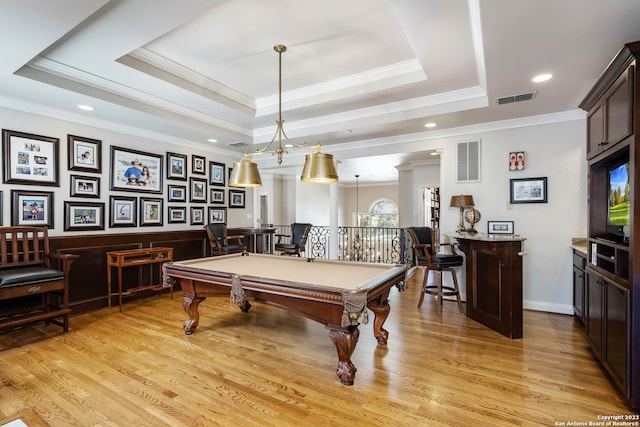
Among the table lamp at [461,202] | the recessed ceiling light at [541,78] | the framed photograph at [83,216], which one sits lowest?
the framed photograph at [83,216]

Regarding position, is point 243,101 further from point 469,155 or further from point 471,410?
point 471,410

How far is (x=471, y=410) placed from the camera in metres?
2.04

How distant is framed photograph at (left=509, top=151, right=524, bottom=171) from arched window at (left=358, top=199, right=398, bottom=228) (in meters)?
9.12

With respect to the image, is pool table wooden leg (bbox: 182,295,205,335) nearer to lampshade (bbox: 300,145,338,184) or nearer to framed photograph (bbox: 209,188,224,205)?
lampshade (bbox: 300,145,338,184)

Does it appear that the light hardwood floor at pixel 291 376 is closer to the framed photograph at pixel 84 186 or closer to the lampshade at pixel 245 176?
the lampshade at pixel 245 176

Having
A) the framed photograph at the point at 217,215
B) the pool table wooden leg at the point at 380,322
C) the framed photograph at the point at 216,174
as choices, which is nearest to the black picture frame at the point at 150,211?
the framed photograph at the point at 217,215

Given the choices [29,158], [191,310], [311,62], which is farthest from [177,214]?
[311,62]

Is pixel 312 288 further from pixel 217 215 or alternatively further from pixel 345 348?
pixel 217 215

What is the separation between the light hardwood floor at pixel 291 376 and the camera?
200 centimetres

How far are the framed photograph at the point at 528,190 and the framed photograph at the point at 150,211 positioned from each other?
5.30 metres

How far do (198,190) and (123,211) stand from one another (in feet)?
4.39

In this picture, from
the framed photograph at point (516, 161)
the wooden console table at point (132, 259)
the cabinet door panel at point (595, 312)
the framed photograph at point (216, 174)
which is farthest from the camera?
the framed photograph at point (216, 174)

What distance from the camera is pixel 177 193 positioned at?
17.6 ft

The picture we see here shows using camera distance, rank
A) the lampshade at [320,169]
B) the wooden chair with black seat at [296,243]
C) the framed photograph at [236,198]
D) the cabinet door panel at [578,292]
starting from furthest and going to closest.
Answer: the framed photograph at [236,198], the wooden chair with black seat at [296,243], the cabinet door panel at [578,292], the lampshade at [320,169]
